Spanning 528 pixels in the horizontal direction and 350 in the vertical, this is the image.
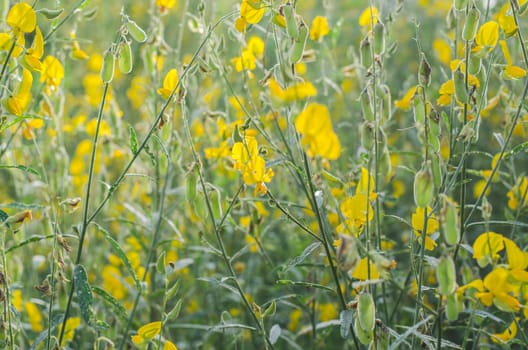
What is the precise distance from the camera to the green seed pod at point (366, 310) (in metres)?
1.06

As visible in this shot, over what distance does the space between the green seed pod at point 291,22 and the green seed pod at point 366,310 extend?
467 mm

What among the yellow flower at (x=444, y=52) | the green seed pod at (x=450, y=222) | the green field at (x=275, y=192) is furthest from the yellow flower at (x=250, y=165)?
the yellow flower at (x=444, y=52)

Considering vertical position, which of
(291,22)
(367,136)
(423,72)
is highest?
(291,22)

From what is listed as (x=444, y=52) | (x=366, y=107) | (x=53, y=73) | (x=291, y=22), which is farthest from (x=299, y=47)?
(x=444, y=52)

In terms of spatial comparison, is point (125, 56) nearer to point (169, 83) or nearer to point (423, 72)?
point (169, 83)

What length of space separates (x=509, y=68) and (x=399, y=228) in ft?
4.91

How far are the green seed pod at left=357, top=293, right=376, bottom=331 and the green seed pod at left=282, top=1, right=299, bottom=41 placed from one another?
47 centimetres

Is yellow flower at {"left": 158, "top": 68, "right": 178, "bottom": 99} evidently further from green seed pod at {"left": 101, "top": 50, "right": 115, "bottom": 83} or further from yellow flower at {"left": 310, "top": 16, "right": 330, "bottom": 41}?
yellow flower at {"left": 310, "top": 16, "right": 330, "bottom": 41}

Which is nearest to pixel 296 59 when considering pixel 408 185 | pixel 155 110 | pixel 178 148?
pixel 178 148

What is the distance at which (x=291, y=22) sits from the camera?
47.2 inches

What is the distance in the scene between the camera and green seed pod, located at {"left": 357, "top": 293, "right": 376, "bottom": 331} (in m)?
1.06

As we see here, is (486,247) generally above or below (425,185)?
below

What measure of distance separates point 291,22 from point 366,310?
0.51 meters

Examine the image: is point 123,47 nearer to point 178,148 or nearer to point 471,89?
point 178,148
